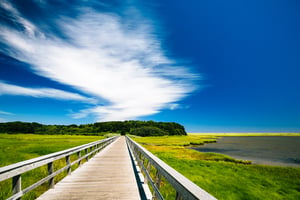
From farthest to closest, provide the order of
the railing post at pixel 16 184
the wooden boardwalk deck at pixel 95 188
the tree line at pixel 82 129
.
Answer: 1. the tree line at pixel 82 129
2. the wooden boardwalk deck at pixel 95 188
3. the railing post at pixel 16 184

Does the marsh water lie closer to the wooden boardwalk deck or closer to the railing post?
the wooden boardwalk deck

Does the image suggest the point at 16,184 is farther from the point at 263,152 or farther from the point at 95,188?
the point at 263,152

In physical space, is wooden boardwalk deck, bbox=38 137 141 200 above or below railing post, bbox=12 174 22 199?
below

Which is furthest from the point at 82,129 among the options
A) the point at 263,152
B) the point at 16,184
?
the point at 16,184

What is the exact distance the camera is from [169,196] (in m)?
6.59

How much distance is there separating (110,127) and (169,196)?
133001 millimetres

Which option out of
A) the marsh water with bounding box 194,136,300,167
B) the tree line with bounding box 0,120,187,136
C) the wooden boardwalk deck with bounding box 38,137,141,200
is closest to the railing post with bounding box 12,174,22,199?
the wooden boardwalk deck with bounding box 38,137,141,200

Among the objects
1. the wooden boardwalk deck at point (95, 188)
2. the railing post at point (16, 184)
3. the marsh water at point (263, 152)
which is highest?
the railing post at point (16, 184)

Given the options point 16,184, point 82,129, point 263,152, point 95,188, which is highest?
point 16,184

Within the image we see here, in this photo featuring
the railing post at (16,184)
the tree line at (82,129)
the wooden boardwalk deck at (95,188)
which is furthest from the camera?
the tree line at (82,129)

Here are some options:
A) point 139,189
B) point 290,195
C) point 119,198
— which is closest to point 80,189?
point 119,198

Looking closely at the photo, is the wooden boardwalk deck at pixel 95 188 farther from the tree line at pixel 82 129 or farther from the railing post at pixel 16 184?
the tree line at pixel 82 129

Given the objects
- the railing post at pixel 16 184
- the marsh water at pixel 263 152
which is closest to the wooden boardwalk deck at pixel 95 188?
the railing post at pixel 16 184

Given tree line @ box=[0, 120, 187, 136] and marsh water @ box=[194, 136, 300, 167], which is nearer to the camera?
marsh water @ box=[194, 136, 300, 167]
